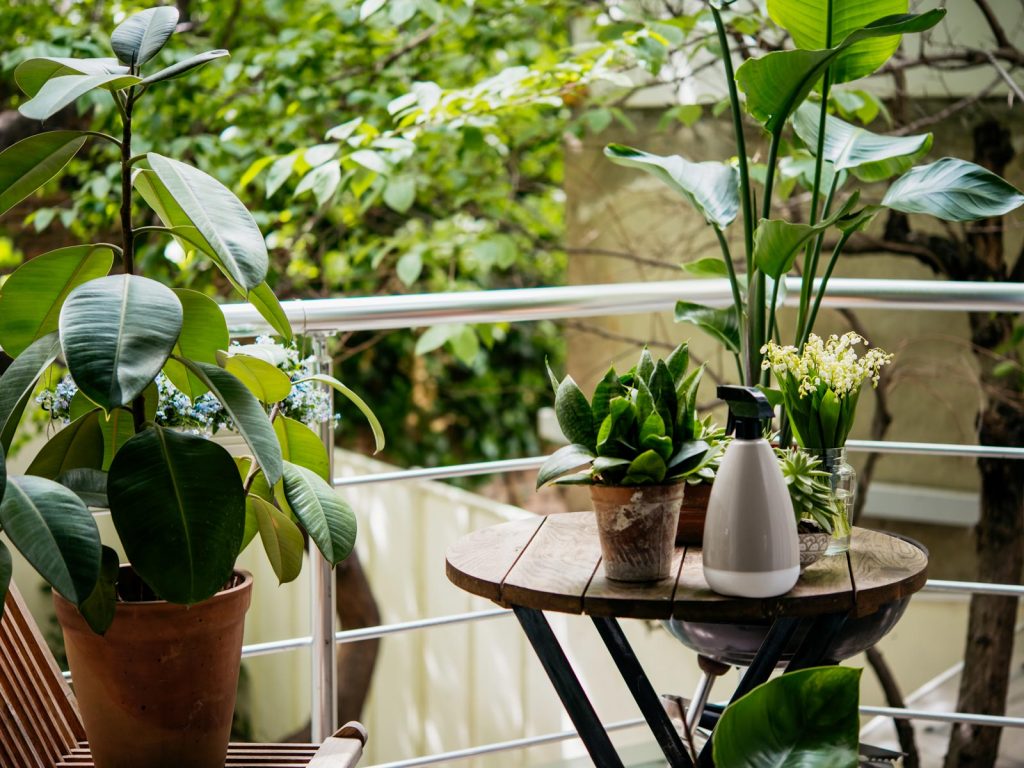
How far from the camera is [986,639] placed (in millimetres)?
2867

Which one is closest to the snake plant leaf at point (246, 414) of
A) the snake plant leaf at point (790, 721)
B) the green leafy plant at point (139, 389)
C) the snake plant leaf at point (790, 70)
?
the green leafy plant at point (139, 389)

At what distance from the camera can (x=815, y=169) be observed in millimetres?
1764

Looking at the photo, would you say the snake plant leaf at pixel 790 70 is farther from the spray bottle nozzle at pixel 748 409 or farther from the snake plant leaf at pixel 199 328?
the snake plant leaf at pixel 199 328

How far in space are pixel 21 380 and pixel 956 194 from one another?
1.27 m

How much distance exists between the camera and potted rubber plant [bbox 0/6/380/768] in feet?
3.61

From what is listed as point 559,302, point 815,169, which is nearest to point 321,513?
point 559,302

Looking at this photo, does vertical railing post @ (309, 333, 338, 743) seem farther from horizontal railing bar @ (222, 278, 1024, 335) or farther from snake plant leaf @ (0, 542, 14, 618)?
snake plant leaf @ (0, 542, 14, 618)

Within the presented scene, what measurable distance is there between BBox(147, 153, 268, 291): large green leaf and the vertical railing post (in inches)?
21.2

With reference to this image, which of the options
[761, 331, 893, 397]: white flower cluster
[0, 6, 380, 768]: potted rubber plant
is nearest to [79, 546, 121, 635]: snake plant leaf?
[0, 6, 380, 768]: potted rubber plant

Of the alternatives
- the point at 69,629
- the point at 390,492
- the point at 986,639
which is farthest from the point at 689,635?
the point at 390,492

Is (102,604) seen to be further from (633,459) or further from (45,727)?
(633,459)

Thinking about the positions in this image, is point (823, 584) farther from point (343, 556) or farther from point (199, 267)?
point (199, 267)

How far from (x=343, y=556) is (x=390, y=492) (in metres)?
3.47

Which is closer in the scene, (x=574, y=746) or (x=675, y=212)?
(x=675, y=212)
